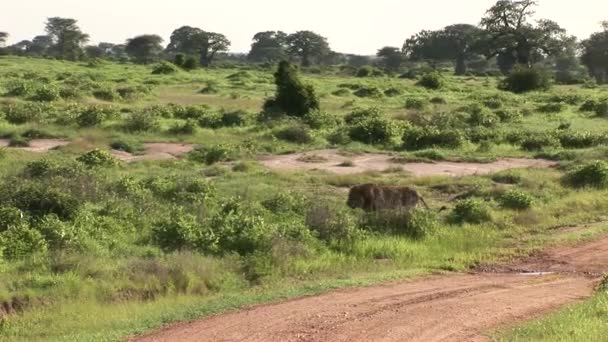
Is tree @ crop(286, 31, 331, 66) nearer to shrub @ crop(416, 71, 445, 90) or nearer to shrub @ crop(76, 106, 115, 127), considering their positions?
shrub @ crop(416, 71, 445, 90)

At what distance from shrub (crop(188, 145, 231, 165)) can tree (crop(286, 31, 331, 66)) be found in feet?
216

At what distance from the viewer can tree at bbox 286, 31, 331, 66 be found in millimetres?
83250

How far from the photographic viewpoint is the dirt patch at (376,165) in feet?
57.5

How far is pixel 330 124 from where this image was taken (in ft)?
79.6

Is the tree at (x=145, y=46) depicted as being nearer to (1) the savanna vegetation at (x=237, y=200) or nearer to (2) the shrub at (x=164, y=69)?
(2) the shrub at (x=164, y=69)

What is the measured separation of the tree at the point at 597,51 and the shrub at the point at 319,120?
46305 mm

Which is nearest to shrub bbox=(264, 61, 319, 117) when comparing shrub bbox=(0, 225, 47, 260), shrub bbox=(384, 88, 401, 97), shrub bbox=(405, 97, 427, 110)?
shrub bbox=(405, 97, 427, 110)

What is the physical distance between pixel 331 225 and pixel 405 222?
3.88 ft

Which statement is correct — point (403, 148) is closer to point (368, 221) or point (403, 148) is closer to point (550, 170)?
point (550, 170)

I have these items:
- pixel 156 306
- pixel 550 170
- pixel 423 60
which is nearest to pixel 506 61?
pixel 423 60

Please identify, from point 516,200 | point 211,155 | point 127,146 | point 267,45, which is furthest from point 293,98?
point 267,45

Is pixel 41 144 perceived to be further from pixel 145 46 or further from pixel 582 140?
pixel 145 46

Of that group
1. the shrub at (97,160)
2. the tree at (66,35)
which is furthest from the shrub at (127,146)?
the tree at (66,35)

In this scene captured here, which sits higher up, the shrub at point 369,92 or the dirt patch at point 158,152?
the shrub at point 369,92
